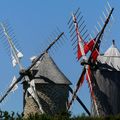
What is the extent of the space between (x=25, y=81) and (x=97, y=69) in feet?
22.1

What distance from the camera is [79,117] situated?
210 feet

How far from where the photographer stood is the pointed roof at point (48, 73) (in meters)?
73.4

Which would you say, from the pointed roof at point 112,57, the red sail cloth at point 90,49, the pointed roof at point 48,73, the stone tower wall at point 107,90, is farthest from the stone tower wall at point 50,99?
the pointed roof at point 112,57

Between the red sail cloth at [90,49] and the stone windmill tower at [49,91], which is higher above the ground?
the red sail cloth at [90,49]

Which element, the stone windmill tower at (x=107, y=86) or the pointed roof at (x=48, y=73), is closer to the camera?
the stone windmill tower at (x=107, y=86)

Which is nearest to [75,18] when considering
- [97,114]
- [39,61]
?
[39,61]

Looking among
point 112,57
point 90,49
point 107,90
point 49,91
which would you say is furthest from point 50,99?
point 112,57

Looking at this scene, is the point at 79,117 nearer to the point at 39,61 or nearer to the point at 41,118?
the point at 41,118

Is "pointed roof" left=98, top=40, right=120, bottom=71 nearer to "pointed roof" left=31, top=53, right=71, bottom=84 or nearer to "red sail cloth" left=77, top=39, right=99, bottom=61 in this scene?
"red sail cloth" left=77, top=39, right=99, bottom=61

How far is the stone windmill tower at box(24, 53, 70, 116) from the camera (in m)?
72.6

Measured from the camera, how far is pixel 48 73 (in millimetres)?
74250

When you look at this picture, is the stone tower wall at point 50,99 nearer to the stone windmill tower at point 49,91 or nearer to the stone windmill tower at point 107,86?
the stone windmill tower at point 49,91

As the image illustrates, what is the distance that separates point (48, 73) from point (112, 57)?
5.73 meters

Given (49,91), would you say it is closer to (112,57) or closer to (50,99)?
(50,99)
